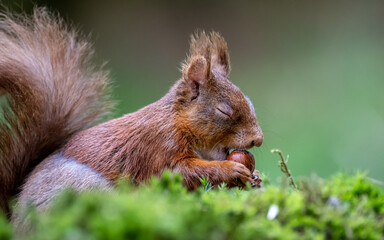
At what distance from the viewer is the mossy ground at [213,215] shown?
1.96 feet

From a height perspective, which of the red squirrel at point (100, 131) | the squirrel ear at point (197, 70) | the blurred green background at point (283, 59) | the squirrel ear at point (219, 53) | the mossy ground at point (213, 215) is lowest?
the mossy ground at point (213, 215)

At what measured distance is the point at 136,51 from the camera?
196 inches

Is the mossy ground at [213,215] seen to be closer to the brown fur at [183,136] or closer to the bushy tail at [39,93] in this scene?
the brown fur at [183,136]

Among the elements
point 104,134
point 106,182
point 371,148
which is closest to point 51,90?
point 104,134

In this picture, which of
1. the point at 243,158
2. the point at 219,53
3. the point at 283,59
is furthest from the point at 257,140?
the point at 283,59

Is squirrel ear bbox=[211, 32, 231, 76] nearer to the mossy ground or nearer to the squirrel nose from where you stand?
the squirrel nose

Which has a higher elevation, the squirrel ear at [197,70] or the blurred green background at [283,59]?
the blurred green background at [283,59]

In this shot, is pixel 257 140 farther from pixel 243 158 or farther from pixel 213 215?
pixel 213 215

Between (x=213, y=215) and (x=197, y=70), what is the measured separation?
2.99ft

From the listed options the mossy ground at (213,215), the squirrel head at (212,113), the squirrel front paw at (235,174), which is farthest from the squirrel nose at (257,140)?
the mossy ground at (213,215)

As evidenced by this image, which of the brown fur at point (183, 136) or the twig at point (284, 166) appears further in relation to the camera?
the brown fur at point (183, 136)

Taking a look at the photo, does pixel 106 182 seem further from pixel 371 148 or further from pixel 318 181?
pixel 371 148

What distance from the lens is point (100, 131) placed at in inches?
62.6

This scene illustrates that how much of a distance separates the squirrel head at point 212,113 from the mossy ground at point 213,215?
51cm
